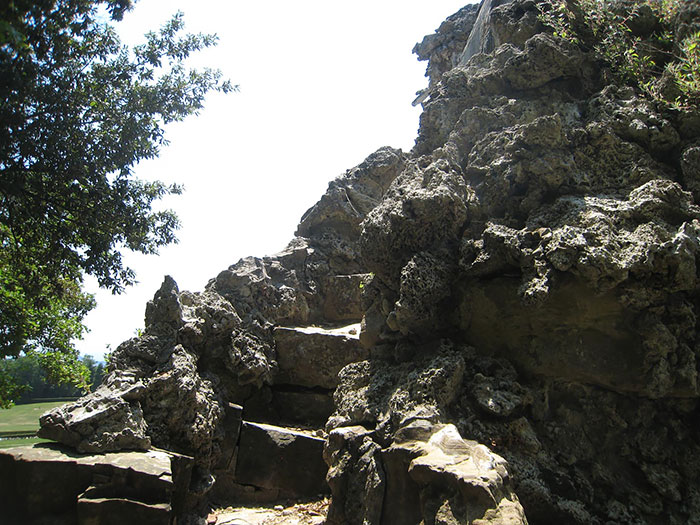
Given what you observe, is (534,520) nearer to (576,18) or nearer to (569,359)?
(569,359)

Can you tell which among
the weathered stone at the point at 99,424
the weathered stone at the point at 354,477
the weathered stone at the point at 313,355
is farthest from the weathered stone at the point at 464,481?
the weathered stone at the point at 313,355

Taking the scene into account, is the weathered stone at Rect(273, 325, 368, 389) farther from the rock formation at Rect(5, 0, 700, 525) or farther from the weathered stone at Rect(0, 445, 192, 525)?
the weathered stone at Rect(0, 445, 192, 525)

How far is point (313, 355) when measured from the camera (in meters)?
8.13

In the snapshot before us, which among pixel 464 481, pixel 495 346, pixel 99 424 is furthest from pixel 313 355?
pixel 464 481

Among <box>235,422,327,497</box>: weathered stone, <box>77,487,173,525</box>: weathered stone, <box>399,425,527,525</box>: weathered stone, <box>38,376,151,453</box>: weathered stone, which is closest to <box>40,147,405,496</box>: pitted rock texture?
<box>38,376,151,453</box>: weathered stone

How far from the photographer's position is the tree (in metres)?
5.55

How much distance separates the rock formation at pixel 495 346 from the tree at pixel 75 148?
1.65 metres

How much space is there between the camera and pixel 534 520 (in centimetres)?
389

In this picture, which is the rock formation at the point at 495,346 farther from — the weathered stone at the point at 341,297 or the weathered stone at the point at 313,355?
the weathered stone at the point at 341,297

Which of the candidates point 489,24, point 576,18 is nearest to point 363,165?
point 489,24

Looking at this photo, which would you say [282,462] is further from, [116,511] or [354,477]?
[116,511]

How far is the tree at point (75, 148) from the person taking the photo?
18.2 ft

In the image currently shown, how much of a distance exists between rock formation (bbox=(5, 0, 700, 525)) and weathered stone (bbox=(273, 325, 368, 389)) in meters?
0.05

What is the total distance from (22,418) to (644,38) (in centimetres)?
2298
